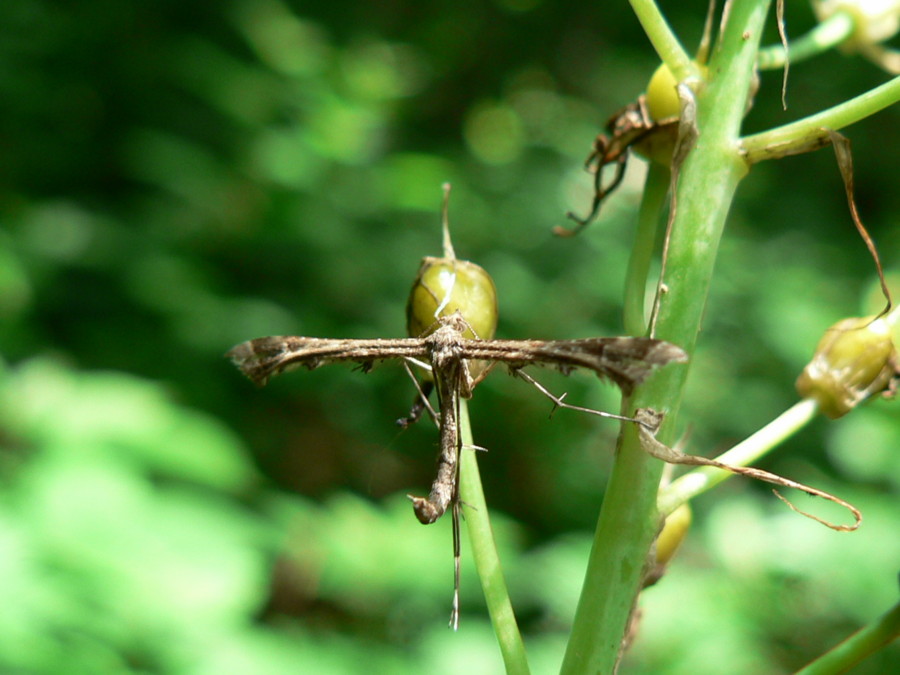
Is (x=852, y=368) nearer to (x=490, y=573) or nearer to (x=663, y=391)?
(x=663, y=391)

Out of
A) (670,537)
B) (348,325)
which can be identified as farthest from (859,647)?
(348,325)

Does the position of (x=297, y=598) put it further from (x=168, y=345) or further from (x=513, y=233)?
(x=513, y=233)

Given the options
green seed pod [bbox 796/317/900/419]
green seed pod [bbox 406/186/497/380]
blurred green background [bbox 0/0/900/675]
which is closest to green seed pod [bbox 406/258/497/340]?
green seed pod [bbox 406/186/497/380]

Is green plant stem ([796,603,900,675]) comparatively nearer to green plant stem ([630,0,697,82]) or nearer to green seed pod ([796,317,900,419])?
green seed pod ([796,317,900,419])

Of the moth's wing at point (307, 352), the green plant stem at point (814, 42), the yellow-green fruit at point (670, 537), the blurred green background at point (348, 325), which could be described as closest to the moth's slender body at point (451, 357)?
the moth's wing at point (307, 352)

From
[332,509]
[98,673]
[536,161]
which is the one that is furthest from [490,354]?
[536,161]

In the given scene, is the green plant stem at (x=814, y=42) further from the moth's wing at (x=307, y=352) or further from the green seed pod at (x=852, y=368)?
the moth's wing at (x=307, y=352)

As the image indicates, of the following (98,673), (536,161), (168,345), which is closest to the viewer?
(98,673)
